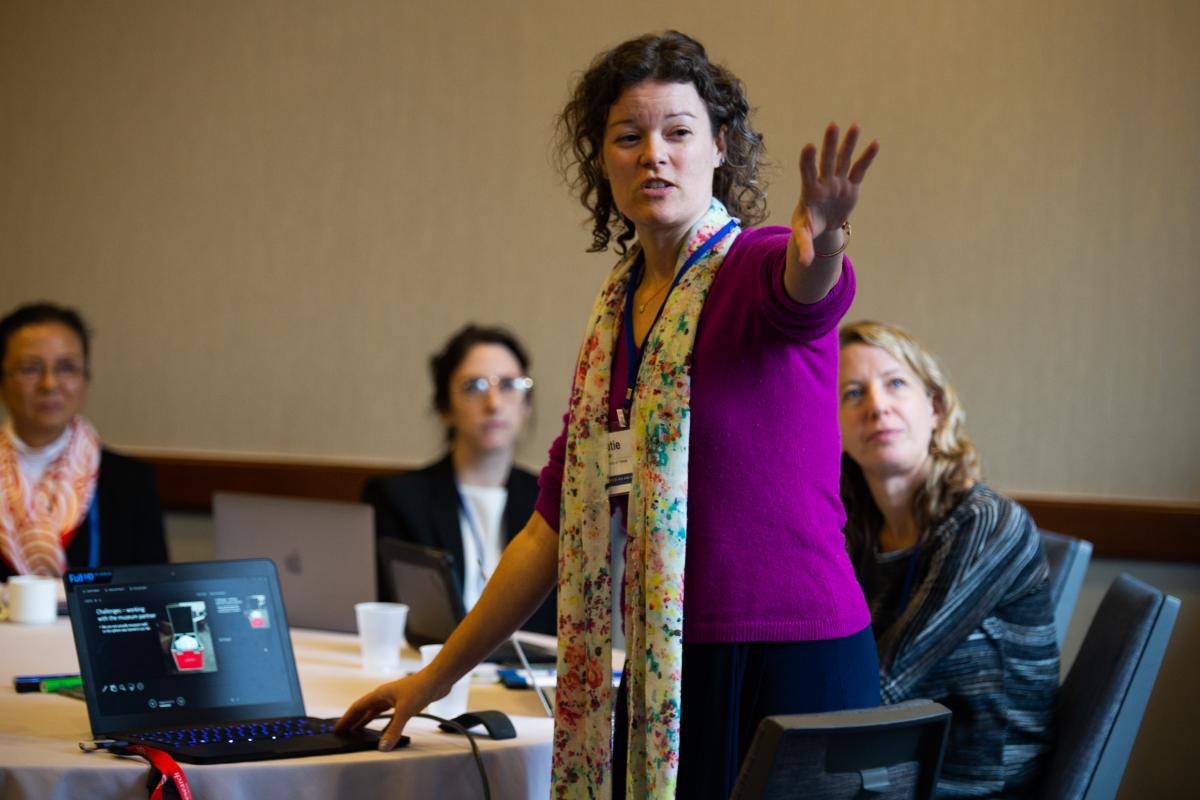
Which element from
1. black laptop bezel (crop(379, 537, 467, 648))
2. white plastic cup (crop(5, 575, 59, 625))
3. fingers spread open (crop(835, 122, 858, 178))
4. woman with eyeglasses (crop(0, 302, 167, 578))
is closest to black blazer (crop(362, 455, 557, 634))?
black laptop bezel (crop(379, 537, 467, 648))

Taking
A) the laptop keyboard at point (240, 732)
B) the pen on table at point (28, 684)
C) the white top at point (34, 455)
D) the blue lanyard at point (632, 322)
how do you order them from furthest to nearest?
the white top at point (34, 455)
the pen on table at point (28, 684)
the laptop keyboard at point (240, 732)
the blue lanyard at point (632, 322)

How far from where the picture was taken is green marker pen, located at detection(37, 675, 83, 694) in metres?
2.07

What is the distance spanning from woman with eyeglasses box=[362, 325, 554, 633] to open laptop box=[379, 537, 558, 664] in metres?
0.65

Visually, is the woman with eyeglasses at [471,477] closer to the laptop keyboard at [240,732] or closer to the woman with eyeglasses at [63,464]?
the woman with eyeglasses at [63,464]

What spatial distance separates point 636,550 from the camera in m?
1.47

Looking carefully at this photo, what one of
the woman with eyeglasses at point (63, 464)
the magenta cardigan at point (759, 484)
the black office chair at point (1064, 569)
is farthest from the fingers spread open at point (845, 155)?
the woman with eyeglasses at point (63, 464)

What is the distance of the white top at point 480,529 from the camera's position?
3.39m

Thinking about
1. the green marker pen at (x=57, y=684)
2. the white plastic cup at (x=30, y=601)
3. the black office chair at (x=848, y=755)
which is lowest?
the white plastic cup at (x=30, y=601)

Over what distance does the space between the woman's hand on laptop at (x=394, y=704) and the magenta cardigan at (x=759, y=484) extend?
1.61ft

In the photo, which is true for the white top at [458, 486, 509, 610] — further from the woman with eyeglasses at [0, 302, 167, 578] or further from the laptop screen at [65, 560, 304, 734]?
the laptop screen at [65, 560, 304, 734]

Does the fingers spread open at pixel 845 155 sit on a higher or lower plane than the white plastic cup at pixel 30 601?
higher

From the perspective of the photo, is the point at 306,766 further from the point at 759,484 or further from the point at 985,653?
the point at 985,653

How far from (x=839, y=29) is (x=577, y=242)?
42.5 inches

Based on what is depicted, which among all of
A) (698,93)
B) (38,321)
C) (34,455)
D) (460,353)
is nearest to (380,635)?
(698,93)
